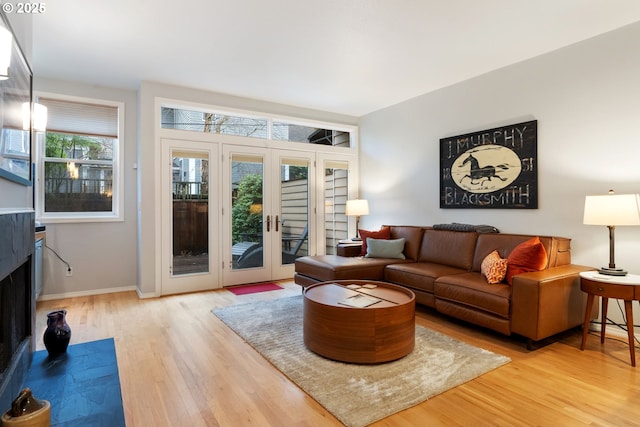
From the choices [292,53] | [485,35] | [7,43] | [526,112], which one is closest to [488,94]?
[526,112]

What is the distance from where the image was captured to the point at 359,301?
9.16 ft

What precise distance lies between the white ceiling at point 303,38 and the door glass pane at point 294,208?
1389 mm

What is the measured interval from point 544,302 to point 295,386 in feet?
6.58

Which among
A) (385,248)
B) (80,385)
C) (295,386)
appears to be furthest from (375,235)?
(80,385)

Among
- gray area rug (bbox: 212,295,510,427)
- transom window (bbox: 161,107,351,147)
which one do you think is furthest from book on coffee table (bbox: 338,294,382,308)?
transom window (bbox: 161,107,351,147)

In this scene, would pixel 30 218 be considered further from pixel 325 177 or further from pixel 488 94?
pixel 488 94

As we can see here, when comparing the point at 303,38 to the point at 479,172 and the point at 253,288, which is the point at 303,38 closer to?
the point at 479,172

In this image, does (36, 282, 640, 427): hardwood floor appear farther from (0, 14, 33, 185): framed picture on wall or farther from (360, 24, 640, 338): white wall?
(0, 14, 33, 185): framed picture on wall

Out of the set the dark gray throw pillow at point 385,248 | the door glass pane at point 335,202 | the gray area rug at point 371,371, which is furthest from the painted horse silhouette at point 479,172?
the door glass pane at point 335,202

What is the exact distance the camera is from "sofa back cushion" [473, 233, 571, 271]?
3.22 m

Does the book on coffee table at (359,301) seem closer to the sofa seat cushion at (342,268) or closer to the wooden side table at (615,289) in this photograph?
the sofa seat cushion at (342,268)

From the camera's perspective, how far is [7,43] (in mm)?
1562

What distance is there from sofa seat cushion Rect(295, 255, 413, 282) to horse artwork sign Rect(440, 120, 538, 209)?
1.21 meters

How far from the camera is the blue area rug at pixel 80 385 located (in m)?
1.85
